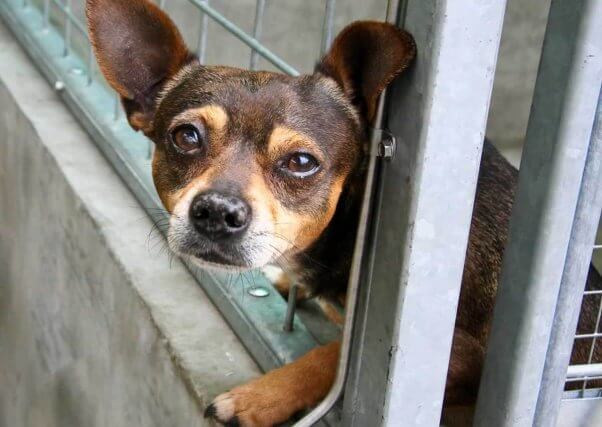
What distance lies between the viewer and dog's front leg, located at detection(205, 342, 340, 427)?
2211 mm

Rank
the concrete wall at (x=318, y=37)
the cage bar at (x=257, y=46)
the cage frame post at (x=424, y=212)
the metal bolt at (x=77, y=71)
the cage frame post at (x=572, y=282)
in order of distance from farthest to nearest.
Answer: the concrete wall at (x=318, y=37), the metal bolt at (x=77, y=71), the cage bar at (x=257, y=46), the cage frame post at (x=572, y=282), the cage frame post at (x=424, y=212)

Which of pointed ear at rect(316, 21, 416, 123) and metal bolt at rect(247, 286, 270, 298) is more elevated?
pointed ear at rect(316, 21, 416, 123)

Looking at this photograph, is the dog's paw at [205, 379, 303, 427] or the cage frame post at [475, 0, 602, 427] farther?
the dog's paw at [205, 379, 303, 427]

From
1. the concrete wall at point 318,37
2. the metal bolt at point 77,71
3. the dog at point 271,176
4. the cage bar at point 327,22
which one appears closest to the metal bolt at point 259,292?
the dog at point 271,176

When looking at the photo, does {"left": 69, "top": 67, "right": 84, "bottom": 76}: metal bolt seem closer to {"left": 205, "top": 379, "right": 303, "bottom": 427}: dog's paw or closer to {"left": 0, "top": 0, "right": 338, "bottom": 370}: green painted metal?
{"left": 0, "top": 0, "right": 338, "bottom": 370}: green painted metal

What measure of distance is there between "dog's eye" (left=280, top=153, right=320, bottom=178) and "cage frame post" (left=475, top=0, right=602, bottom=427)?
56cm

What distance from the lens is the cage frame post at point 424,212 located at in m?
1.63

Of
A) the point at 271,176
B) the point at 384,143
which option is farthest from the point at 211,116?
the point at 384,143

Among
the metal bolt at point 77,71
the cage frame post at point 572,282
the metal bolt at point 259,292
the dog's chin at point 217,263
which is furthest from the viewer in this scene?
the metal bolt at point 77,71

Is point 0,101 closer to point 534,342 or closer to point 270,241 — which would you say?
point 270,241

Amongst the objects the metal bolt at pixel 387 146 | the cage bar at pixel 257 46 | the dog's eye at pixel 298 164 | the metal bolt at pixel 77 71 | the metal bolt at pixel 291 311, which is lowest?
the metal bolt at pixel 291 311

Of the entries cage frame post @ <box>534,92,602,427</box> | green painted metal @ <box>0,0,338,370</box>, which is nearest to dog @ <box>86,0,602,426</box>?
green painted metal @ <box>0,0,338,370</box>

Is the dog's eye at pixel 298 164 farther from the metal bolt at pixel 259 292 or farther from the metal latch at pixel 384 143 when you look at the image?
the metal bolt at pixel 259 292

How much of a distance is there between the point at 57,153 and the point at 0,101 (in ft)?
2.56
